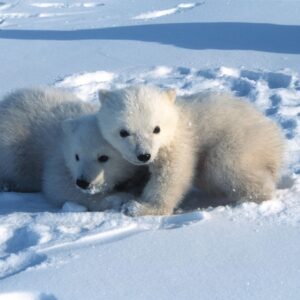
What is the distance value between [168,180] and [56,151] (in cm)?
105

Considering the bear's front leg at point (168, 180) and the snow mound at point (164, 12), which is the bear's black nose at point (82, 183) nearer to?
the bear's front leg at point (168, 180)

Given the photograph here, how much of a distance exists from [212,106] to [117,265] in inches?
65.7

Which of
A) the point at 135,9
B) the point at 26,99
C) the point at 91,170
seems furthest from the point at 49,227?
the point at 135,9

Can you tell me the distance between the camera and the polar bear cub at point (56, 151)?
13.2 feet

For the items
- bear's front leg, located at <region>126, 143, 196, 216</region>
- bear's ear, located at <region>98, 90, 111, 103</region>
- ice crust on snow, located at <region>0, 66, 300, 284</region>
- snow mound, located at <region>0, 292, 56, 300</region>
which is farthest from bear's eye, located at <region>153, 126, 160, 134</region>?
snow mound, located at <region>0, 292, 56, 300</region>

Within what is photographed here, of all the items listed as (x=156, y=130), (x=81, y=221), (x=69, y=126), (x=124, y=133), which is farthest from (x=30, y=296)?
(x=69, y=126)

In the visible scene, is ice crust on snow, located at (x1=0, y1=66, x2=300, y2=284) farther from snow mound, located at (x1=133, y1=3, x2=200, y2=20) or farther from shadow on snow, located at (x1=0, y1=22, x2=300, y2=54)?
snow mound, located at (x1=133, y1=3, x2=200, y2=20)

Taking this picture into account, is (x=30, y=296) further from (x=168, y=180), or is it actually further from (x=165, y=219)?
(x=168, y=180)

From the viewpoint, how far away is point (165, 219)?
371cm

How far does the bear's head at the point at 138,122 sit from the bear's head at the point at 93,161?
118 millimetres

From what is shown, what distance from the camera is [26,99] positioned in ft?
16.3

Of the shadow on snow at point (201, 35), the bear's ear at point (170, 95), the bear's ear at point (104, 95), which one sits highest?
the bear's ear at point (104, 95)

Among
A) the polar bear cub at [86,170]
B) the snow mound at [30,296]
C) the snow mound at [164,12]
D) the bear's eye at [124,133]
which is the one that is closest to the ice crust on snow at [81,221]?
the polar bear cub at [86,170]

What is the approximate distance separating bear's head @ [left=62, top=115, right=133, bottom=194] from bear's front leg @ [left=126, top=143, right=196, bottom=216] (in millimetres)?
273
